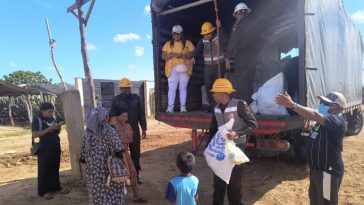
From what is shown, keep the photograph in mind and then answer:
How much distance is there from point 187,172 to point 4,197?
11.7ft

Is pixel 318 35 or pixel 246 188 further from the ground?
pixel 318 35

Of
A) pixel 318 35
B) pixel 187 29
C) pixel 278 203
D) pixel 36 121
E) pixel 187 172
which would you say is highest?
pixel 187 29

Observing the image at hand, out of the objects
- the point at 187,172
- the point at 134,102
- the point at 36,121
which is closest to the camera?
the point at 187,172

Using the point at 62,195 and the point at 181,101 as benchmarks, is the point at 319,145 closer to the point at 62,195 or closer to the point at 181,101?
the point at 181,101

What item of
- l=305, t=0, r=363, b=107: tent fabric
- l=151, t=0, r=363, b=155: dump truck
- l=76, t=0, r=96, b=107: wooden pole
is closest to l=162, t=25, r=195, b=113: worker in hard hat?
l=151, t=0, r=363, b=155: dump truck

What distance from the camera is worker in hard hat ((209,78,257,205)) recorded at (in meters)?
4.01

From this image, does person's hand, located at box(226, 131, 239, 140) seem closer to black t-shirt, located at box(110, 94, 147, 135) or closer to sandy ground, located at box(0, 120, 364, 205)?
sandy ground, located at box(0, 120, 364, 205)

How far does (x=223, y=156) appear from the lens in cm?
379

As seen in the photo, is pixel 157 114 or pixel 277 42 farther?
pixel 277 42

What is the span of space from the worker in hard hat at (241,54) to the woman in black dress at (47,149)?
2.80 metres

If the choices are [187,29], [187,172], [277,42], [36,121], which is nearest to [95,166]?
[187,172]

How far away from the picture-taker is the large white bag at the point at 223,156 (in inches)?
148

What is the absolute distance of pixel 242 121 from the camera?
4.09m

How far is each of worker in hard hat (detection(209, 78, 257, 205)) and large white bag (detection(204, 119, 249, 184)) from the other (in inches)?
5.9
